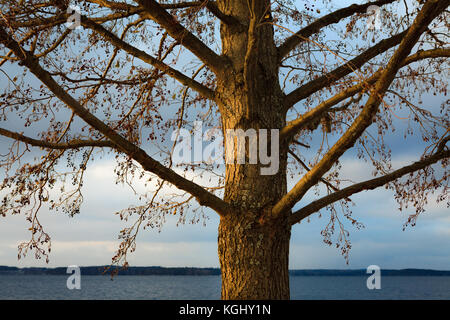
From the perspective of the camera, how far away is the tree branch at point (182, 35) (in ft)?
16.6

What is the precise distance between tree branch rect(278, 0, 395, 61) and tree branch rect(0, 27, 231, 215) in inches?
90.5

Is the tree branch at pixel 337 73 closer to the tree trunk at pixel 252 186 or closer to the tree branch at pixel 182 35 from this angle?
the tree trunk at pixel 252 186

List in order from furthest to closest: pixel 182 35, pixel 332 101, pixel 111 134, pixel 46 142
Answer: pixel 182 35, pixel 332 101, pixel 46 142, pixel 111 134

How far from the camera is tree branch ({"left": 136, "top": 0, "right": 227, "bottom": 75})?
16.6 feet

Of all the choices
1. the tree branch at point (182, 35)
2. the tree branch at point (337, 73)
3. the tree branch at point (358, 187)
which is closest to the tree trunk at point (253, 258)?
the tree branch at point (358, 187)

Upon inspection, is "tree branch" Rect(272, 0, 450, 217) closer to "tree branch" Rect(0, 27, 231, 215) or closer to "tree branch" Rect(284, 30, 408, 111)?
"tree branch" Rect(0, 27, 231, 215)

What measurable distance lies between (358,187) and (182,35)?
259cm

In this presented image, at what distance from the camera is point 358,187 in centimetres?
511

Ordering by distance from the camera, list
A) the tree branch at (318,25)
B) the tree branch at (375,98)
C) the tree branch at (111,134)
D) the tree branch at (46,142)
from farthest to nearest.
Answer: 1. the tree branch at (318,25)
2. the tree branch at (46,142)
3. the tree branch at (111,134)
4. the tree branch at (375,98)

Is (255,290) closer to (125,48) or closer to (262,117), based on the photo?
(262,117)

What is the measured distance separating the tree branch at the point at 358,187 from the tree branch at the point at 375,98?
0.48 meters

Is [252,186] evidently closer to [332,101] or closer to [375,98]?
[332,101]

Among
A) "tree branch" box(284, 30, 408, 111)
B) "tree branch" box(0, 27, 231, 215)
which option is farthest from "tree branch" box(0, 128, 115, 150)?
"tree branch" box(284, 30, 408, 111)

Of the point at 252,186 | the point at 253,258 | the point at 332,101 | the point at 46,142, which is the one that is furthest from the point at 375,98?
the point at 46,142
